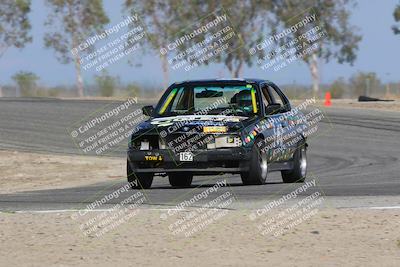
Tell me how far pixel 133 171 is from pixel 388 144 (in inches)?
612

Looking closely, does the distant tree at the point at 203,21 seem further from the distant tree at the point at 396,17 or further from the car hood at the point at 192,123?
the car hood at the point at 192,123

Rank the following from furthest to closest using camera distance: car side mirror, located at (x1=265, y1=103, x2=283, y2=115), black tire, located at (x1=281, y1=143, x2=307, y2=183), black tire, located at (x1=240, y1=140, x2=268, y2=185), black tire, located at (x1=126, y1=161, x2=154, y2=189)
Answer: black tire, located at (x1=281, y1=143, x2=307, y2=183) < car side mirror, located at (x1=265, y1=103, x2=283, y2=115) < black tire, located at (x1=126, y1=161, x2=154, y2=189) < black tire, located at (x1=240, y1=140, x2=268, y2=185)

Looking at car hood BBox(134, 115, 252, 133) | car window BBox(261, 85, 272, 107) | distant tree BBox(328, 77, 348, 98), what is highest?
car window BBox(261, 85, 272, 107)

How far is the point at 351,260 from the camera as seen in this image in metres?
9.15

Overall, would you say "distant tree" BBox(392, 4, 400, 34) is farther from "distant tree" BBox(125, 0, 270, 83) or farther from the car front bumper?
the car front bumper

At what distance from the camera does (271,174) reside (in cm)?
2123

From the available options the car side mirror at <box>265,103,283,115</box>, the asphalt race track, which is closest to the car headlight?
the asphalt race track

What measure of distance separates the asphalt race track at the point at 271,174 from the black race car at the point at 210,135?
1.27ft

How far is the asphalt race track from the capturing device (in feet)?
48.1

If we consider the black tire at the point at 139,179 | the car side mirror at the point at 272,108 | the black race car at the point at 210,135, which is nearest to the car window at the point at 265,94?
the black race car at the point at 210,135

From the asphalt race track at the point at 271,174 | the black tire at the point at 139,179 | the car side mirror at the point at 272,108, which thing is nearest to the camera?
the asphalt race track at the point at 271,174

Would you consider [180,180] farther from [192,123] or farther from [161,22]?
[161,22]

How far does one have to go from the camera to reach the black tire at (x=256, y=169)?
52.2 ft

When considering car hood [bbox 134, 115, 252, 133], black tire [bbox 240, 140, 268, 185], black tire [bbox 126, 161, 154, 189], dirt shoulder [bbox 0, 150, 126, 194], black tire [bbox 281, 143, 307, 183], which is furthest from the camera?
dirt shoulder [bbox 0, 150, 126, 194]
